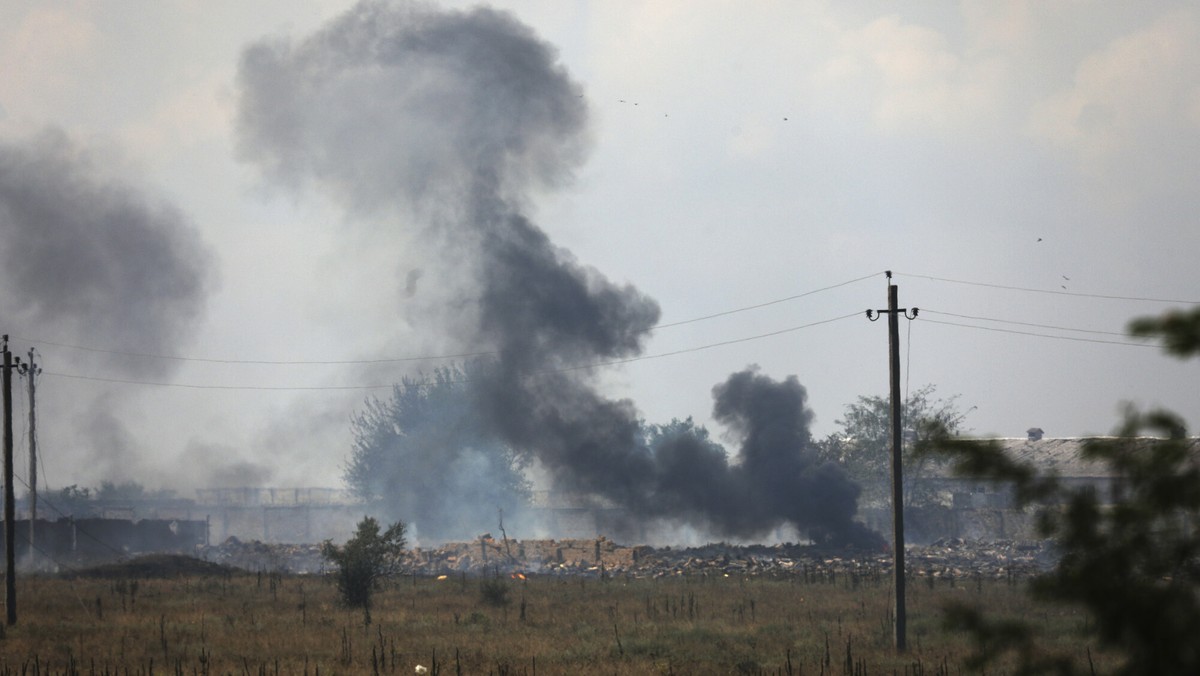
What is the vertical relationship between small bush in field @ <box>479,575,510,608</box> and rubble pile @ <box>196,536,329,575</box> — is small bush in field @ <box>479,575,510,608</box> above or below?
above

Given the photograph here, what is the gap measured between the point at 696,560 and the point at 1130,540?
48270 mm

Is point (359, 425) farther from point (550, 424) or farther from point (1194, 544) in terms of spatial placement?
point (1194, 544)

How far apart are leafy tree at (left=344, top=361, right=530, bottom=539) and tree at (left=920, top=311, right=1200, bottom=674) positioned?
76.4 meters

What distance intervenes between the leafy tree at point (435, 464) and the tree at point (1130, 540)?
76.4 m

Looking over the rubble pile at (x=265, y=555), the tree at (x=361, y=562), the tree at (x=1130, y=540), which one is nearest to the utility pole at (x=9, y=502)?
the tree at (x=361, y=562)

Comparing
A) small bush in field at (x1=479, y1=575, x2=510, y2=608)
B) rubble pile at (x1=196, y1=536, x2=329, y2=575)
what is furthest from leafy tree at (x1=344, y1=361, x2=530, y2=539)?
small bush in field at (x1=479, y1=575, x2=510, y2=608)

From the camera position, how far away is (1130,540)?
13.8 ft

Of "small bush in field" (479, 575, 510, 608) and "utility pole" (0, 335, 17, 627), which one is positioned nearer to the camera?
"utility pole" (0, 335, 17, 627)

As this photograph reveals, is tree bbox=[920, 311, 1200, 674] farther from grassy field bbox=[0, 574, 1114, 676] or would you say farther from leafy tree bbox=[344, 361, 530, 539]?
leafy tree bbox=[344, 361, 530, 539]

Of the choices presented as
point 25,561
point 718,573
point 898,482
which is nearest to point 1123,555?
point 898,482

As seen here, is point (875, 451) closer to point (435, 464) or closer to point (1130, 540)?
point (435, 464)

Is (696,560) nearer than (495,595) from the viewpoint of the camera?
No

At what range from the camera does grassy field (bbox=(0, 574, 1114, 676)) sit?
21.4 meters

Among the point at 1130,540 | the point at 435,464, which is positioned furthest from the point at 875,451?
the point at 1130,540
